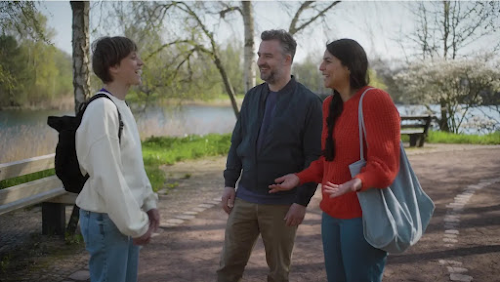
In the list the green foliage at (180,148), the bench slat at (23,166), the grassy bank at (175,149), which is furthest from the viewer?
the green foliage at (180,148)

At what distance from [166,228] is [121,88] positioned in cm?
424

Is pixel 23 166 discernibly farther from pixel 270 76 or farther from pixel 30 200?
pixel 270 76

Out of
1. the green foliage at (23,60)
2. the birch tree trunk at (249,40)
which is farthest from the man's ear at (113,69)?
the birch tree trunk at (249,40)

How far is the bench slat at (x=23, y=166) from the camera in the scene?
5102mm

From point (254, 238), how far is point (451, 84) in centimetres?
1507

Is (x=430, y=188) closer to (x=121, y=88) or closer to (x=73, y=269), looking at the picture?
(x=73, y=269)

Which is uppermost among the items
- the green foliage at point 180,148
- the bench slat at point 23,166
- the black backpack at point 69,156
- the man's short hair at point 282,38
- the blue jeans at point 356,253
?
the man's short hair at point 282,38

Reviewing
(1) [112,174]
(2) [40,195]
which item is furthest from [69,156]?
(2) [40,195]

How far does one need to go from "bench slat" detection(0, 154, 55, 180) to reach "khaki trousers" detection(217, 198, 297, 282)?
2.88 m

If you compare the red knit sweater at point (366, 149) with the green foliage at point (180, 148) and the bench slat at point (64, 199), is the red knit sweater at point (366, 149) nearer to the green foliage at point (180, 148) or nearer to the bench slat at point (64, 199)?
the bench slat at point (64, 199)

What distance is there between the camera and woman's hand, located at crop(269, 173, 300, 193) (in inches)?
118

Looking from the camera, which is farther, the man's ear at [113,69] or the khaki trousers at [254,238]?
the khaki trousers at [254,238]

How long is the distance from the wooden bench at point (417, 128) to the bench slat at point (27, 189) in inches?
466

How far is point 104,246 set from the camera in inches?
91.1
